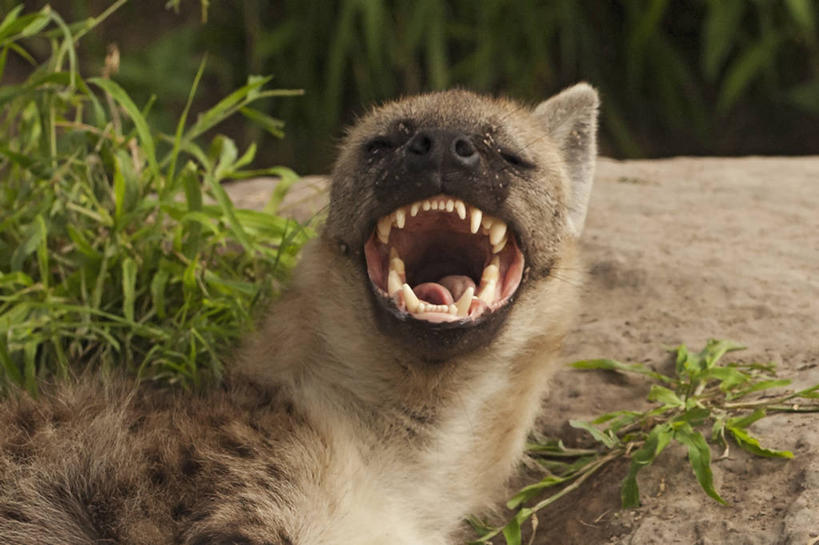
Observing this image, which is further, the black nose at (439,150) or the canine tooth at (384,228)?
the canine tooth at (384,228)

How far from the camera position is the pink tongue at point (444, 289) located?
2.48 m

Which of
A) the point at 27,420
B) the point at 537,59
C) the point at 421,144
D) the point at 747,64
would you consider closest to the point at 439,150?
the point at 421,144

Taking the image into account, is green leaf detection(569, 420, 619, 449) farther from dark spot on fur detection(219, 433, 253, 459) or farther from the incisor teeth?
dark spot on fur detection(219, 433, 253, 459)

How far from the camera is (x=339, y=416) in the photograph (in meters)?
2.51

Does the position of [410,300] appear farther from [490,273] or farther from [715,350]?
[715,350]

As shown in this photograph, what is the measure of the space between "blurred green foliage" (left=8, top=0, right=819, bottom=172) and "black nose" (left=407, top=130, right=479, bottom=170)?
321 centimetres

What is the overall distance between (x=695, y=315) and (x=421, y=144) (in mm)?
1116

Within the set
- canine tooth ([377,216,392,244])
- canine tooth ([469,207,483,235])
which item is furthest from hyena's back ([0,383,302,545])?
canine tooth ([469,207,483,235])

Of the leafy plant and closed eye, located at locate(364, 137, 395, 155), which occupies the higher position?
closed eye, located at locate(364, 137, 395, 155)

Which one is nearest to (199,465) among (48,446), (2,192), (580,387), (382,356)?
(48,446)

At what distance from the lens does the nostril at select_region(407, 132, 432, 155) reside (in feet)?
7.89

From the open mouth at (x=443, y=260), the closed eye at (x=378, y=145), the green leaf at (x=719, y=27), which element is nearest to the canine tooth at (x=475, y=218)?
the open mouth at (x=443, y=260)

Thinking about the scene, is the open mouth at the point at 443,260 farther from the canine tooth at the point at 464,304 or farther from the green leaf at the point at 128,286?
the green leaf at the point at 128,286

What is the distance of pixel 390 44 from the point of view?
566 cm
